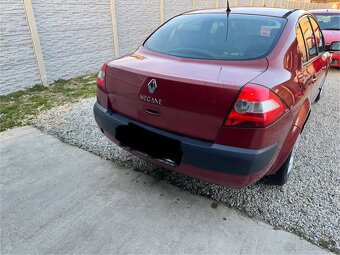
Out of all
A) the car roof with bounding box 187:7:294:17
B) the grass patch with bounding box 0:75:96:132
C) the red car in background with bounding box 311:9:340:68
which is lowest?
the grass patch with bounding box 0:75:96:132

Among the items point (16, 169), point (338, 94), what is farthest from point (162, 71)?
point (338, 94)

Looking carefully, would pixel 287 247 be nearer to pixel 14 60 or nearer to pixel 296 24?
pixel 296 24

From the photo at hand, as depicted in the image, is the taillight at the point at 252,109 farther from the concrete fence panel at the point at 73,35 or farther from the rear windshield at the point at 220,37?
the concrete fence panel at the point at 73,35

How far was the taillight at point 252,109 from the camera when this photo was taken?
1.69 m

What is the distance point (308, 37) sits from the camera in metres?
2.98

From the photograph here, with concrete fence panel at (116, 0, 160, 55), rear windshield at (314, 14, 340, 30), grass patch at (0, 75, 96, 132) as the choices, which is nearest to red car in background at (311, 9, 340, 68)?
rear windshield at (314, 14, 340, 30)

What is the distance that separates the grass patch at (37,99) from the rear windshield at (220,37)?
2.42m

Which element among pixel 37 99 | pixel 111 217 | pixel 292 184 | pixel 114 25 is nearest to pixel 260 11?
pixel 292 184

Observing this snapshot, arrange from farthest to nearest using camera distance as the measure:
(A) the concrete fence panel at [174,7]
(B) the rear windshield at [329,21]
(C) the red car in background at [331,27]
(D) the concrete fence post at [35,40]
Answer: (A) the concrete fence panel at [174,7] → (B) the rear windshield at [329,21] → (C) the red car in background at [331,27] → (D) the concrete fence post at [35,40]

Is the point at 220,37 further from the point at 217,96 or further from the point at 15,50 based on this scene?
the point at 15,50

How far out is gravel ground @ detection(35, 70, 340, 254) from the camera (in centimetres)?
211

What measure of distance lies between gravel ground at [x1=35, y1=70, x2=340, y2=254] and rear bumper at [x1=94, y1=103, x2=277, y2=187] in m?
0.56

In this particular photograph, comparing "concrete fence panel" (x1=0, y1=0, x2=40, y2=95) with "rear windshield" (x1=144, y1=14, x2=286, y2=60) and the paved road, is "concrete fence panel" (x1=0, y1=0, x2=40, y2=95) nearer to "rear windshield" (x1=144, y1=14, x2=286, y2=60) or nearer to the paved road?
the paved road

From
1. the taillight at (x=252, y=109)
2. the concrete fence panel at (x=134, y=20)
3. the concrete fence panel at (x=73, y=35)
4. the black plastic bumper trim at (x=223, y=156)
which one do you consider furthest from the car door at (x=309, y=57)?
the concrete fence panel at (x=134, y=20)
